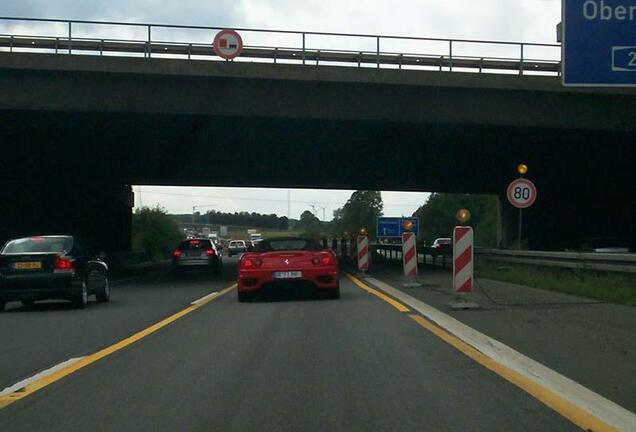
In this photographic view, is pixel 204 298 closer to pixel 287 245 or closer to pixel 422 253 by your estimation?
pixel 287 245

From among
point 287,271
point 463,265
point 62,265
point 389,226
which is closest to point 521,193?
point 287,271

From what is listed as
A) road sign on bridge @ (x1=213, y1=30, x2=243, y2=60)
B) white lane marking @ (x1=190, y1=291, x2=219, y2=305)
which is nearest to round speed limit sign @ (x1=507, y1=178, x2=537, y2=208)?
white lane marking @ (x1=190, y1=291, x2=219, y2=305)

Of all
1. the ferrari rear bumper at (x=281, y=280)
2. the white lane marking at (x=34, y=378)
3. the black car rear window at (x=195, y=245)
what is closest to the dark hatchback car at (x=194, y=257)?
the black car rear window at (x=195, y=245)

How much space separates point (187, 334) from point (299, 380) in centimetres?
445

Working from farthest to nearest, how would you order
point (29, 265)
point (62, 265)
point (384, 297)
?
point (384, 297), point (62, 265), point (29, 265)

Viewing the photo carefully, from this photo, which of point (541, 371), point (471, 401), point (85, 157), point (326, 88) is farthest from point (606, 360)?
point (85, 157)

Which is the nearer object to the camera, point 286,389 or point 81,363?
point 286,389

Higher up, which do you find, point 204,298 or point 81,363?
point 81,363

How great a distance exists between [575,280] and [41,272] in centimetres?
1173

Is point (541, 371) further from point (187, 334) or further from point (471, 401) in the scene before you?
point (187, 334)

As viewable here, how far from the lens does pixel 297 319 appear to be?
1489 cm

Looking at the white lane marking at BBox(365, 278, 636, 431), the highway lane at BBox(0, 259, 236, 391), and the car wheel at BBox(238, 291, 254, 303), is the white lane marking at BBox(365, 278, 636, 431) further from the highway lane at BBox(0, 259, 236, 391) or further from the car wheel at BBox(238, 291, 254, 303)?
the car wheel at BBox(238, 291, 254, 303)

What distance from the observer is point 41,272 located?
58.6ft

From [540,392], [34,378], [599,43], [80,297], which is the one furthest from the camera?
[80,297]
